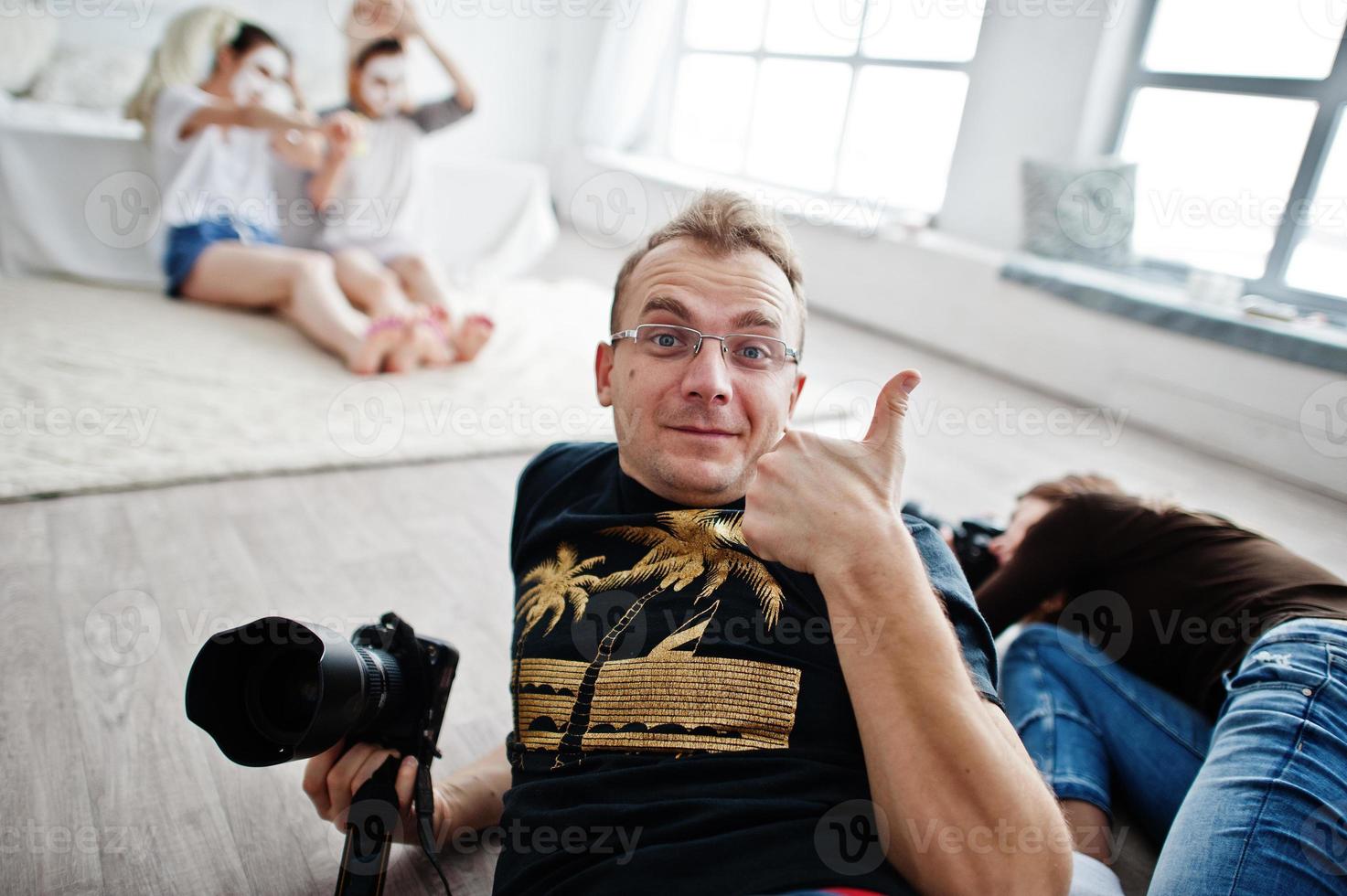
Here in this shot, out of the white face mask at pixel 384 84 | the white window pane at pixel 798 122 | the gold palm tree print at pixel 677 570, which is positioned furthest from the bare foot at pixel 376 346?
the white window pane at pixel 798 122

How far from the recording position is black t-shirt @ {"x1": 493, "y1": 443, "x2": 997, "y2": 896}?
70cm

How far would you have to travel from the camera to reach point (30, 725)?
1.31 meters

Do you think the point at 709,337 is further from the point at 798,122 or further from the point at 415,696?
the point at 798,122

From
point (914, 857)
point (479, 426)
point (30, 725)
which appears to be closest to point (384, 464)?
point (479, 426)

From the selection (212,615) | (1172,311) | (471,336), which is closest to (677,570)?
(212,615)

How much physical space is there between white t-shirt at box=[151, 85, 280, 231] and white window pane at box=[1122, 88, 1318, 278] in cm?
381

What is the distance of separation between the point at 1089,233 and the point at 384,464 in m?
3.23

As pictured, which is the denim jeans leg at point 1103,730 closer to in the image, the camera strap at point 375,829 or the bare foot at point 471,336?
the camera strap at point 375,829

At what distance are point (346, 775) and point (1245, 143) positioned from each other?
4.20 metres

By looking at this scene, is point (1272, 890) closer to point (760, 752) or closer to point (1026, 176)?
point (760, 752)

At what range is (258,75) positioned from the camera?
11.4 feet

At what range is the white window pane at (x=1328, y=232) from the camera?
3.36m

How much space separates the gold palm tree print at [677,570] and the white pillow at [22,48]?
189 inches

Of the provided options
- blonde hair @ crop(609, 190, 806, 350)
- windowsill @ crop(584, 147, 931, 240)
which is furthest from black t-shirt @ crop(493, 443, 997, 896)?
windowsill @ crop(584, 147, 931, 240)
